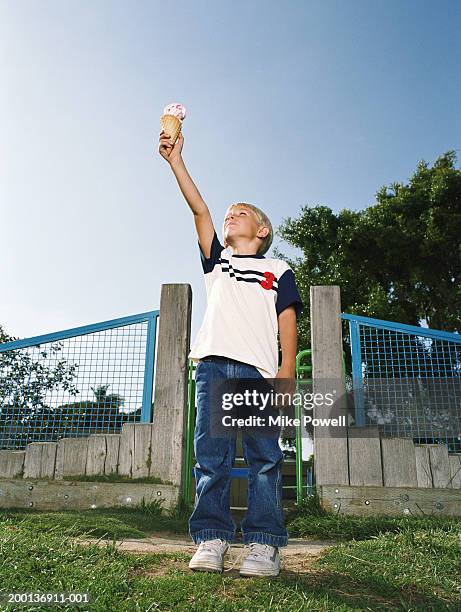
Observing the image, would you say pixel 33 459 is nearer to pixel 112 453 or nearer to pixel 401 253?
pixel 112 453

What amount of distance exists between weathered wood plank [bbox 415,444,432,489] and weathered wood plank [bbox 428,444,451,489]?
0.03 metres

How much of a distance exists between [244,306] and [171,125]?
3.45 feet

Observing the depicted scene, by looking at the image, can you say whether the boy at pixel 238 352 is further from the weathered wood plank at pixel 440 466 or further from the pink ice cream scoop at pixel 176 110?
the weathered wood plank at pixel 440 466

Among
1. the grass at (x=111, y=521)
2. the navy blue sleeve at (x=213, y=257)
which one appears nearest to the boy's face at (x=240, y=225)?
the navy blue sleeve at (x=213, y=257)

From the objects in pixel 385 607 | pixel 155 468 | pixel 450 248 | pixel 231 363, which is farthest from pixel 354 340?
pixel 450 248

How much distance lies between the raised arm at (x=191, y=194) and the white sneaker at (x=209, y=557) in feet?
4.32

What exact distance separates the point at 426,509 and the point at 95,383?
2884mm

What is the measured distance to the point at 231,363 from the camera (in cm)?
230

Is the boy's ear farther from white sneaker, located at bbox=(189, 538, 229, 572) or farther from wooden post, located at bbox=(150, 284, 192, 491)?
wooden post, located at bbox=(150, 284, 192, 491)

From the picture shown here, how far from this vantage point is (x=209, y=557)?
205 cm

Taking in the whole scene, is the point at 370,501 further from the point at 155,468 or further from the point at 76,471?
the point at 76,471

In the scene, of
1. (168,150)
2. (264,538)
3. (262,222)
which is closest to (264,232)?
(262,222)

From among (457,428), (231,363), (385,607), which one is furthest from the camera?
(457,428)

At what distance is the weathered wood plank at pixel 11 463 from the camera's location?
4.55 meters
